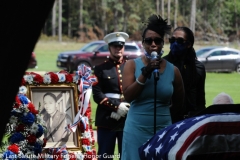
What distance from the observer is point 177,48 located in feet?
19.0

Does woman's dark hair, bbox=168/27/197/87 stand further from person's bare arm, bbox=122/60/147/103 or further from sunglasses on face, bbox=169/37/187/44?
person's bare arm, bbox=122/60/147/103

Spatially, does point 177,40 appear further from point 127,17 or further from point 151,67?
point 127,17

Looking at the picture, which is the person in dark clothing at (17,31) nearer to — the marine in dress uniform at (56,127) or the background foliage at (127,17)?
the marine in dress uniform at (56,127)

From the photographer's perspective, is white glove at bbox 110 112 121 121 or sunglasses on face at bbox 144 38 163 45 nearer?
sunglasses on face at bbox 144 38 163 45

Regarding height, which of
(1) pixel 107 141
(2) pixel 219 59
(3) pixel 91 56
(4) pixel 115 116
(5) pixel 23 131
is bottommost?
(1) pixel 107 141

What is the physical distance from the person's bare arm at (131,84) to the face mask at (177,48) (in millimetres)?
860

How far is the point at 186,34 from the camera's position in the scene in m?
5.87

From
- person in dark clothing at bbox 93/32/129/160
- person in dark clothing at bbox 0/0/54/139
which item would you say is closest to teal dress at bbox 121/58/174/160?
person in dark clothing at bbox 93/32/129/160

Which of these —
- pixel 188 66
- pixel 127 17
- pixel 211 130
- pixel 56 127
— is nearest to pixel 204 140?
pixel 211 130

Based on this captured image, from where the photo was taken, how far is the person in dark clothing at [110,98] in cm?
708

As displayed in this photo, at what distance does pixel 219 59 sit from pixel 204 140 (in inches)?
993

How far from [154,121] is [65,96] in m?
2.63

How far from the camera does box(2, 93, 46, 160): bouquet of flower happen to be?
21.6 ft

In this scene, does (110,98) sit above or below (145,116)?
above
